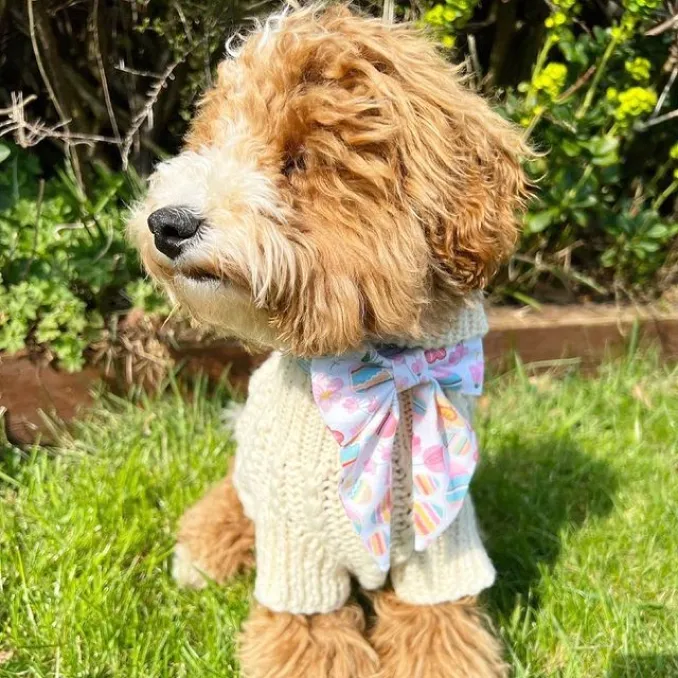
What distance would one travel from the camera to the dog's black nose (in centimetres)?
142

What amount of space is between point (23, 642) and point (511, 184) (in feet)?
5.02

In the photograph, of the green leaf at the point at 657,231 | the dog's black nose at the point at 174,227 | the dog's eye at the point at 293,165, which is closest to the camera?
the dog's black nose at the point at 174,227

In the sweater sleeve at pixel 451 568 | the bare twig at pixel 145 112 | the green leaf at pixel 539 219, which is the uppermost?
the bare twig at pixel 145 112

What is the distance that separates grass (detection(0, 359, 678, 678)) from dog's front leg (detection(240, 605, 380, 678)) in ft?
0.43

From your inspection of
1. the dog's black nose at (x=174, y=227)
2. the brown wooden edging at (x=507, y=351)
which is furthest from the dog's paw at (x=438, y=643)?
the brown wooden edging at (x=507, y=351)

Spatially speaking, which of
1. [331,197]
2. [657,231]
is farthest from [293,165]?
[657,231]

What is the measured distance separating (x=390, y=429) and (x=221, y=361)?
50.1 inches

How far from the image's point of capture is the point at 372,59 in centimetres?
154

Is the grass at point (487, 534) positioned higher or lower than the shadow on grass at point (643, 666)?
lower

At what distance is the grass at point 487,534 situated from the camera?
2016mm

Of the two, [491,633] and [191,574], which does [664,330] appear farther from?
[191,574]

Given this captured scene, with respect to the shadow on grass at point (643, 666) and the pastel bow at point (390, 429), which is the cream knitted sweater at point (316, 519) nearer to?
the pastel bow at point (390, 429)

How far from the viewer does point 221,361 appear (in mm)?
2893

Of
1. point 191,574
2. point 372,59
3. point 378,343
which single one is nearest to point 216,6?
point 372,59
